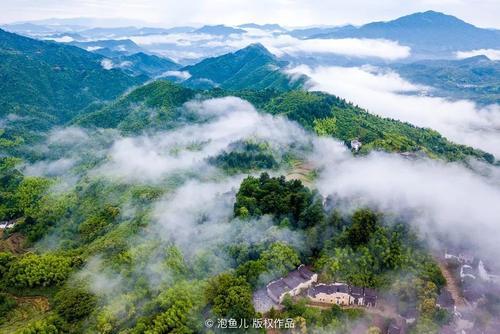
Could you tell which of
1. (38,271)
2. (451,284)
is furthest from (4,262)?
(451,284)

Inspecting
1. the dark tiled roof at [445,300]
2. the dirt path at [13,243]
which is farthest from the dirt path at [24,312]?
the dark tiled roof at [445,300]

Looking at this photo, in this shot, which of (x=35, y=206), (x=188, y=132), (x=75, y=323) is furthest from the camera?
(x=188, y=132)

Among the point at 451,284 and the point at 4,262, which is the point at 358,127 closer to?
the point at 451,284

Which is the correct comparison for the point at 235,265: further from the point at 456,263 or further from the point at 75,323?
the point at 456,263

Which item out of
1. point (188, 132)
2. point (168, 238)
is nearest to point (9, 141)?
point (188, 132)

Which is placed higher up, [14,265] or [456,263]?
[456,263]

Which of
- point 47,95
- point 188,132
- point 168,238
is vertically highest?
point 168,238
